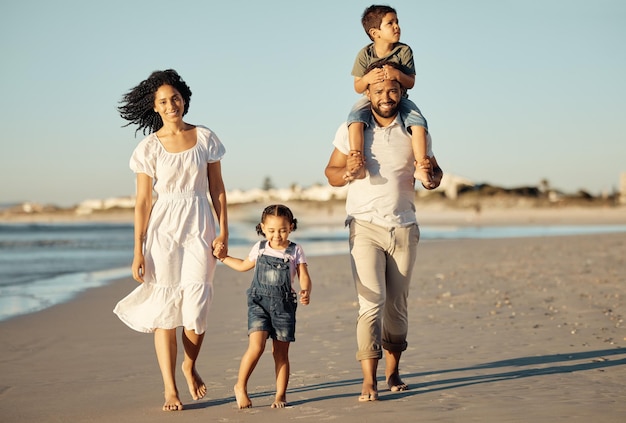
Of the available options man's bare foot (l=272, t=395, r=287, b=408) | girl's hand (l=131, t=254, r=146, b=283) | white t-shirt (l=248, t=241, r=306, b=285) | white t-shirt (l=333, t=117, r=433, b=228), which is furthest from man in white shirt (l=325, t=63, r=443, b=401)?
girl's hand (l=131, t=254, r=146, b=283)

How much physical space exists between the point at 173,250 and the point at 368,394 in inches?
57.9

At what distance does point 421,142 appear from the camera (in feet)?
16.6

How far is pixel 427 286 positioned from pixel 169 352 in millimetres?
6801

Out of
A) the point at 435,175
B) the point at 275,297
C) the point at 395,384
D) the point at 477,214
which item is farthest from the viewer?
the point at 477,214

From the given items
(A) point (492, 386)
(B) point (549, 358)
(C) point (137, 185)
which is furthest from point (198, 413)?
A: (B) point (549, 358)

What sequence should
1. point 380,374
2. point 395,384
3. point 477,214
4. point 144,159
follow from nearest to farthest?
point 144,159 → point 395,384 → point 380,374 → point 477,214

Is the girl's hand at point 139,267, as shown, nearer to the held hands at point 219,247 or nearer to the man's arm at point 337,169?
the held hands at point 219,247

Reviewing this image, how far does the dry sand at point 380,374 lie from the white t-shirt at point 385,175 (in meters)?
1.12

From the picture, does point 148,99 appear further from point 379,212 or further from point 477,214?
point 477,214

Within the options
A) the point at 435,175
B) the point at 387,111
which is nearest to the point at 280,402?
the point at 435,175

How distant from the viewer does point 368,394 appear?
4.98 m

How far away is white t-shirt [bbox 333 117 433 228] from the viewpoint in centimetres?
517

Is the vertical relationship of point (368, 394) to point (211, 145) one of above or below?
below

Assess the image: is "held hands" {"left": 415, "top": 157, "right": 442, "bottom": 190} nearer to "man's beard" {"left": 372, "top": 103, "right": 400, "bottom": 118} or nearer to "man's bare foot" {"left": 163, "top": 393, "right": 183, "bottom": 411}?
"man's beard" {"left": 372, "top": 103, "right": 400, "bottom": 118}
